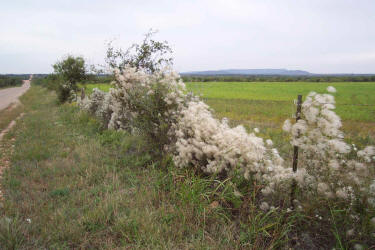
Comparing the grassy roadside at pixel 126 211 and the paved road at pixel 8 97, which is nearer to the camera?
the grassy roadside at pixel 126 211

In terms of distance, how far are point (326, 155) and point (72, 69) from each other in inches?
910

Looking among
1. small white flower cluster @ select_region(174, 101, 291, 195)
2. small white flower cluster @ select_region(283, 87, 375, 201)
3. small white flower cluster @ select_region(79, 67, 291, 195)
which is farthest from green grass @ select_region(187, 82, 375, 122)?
small white flower cluster @ select_region(283, 87, 375, 201)

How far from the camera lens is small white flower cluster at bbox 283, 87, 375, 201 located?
108 inches

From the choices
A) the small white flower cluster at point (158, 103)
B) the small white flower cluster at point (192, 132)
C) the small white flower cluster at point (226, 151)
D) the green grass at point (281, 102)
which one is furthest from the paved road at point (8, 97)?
the small white flower cluster at point (226, 151)

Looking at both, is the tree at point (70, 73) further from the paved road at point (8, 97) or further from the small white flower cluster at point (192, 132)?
the small white flower cluster at point (192, 132)

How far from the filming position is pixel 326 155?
293 cm

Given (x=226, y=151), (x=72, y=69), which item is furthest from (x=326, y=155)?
(x=72, y=69)

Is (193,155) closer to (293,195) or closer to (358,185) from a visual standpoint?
(293,195)

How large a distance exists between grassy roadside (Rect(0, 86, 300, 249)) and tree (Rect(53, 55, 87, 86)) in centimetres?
1827

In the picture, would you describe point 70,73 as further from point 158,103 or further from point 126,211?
point 126,211

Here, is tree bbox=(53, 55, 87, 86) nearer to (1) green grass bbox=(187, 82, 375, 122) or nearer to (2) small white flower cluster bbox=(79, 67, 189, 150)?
(1) green grass bbox=(187, 82, 375, 122)

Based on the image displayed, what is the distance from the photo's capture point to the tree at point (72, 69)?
2222 centimetres

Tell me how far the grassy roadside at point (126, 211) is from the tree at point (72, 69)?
60.0 ft

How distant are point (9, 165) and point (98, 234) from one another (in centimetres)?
421
